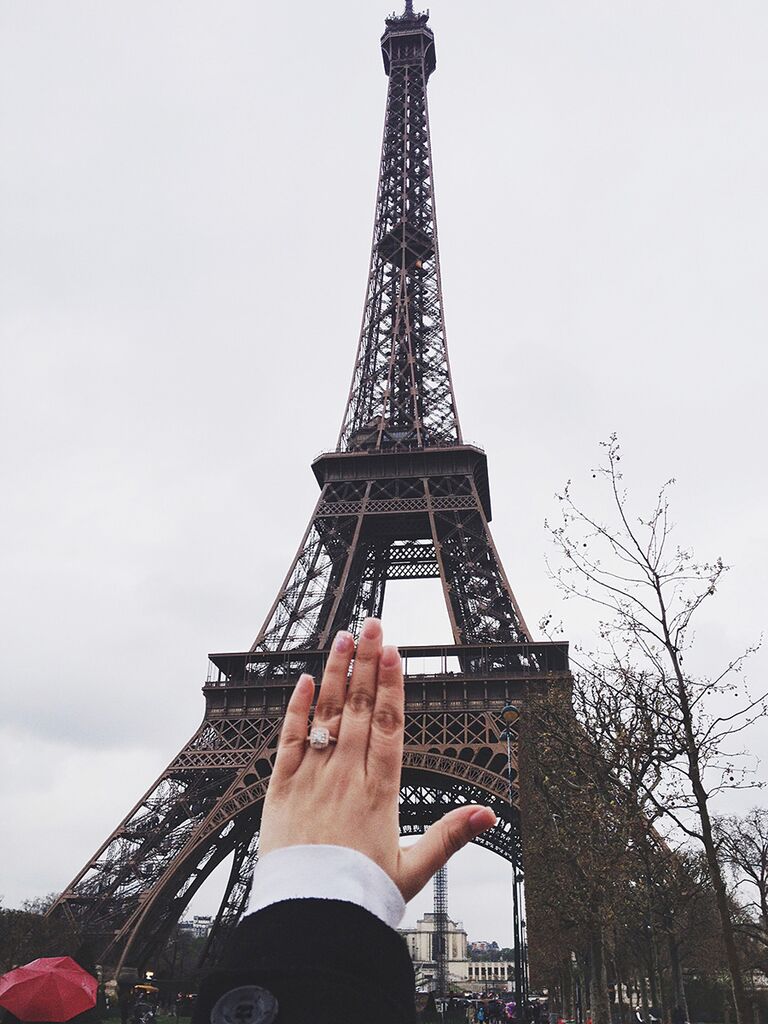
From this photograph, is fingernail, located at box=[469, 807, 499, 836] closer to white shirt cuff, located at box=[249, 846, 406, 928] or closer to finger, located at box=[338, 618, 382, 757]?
white shirt cuff, located at box=[249, 846, 406, 928]

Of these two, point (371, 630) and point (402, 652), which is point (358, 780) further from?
point (402, 652)

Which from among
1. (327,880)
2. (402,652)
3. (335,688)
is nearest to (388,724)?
(335,688)

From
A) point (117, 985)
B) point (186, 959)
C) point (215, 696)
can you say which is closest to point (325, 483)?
point (215, 696)

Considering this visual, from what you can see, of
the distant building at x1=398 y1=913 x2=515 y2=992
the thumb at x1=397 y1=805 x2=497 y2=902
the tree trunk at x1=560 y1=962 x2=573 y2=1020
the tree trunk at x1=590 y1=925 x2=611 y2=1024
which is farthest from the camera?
the distant building at x1=398 y1=913 x2=515 y2=992

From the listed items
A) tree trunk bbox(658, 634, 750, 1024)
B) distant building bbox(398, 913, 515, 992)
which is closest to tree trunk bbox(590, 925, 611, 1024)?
tree trunk bbox(658, 634, 750, 1024)

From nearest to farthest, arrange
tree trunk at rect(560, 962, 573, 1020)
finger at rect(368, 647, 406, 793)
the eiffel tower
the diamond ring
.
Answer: finger at rect(368, 647, 406, 793)
the diamond ring
the eiffel tower
tree trunk at rect(560, 962, 573, 1020)

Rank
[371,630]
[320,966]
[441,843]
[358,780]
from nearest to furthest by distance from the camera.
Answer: [320,966] < [441,843] < [358,780] < [371,630]
